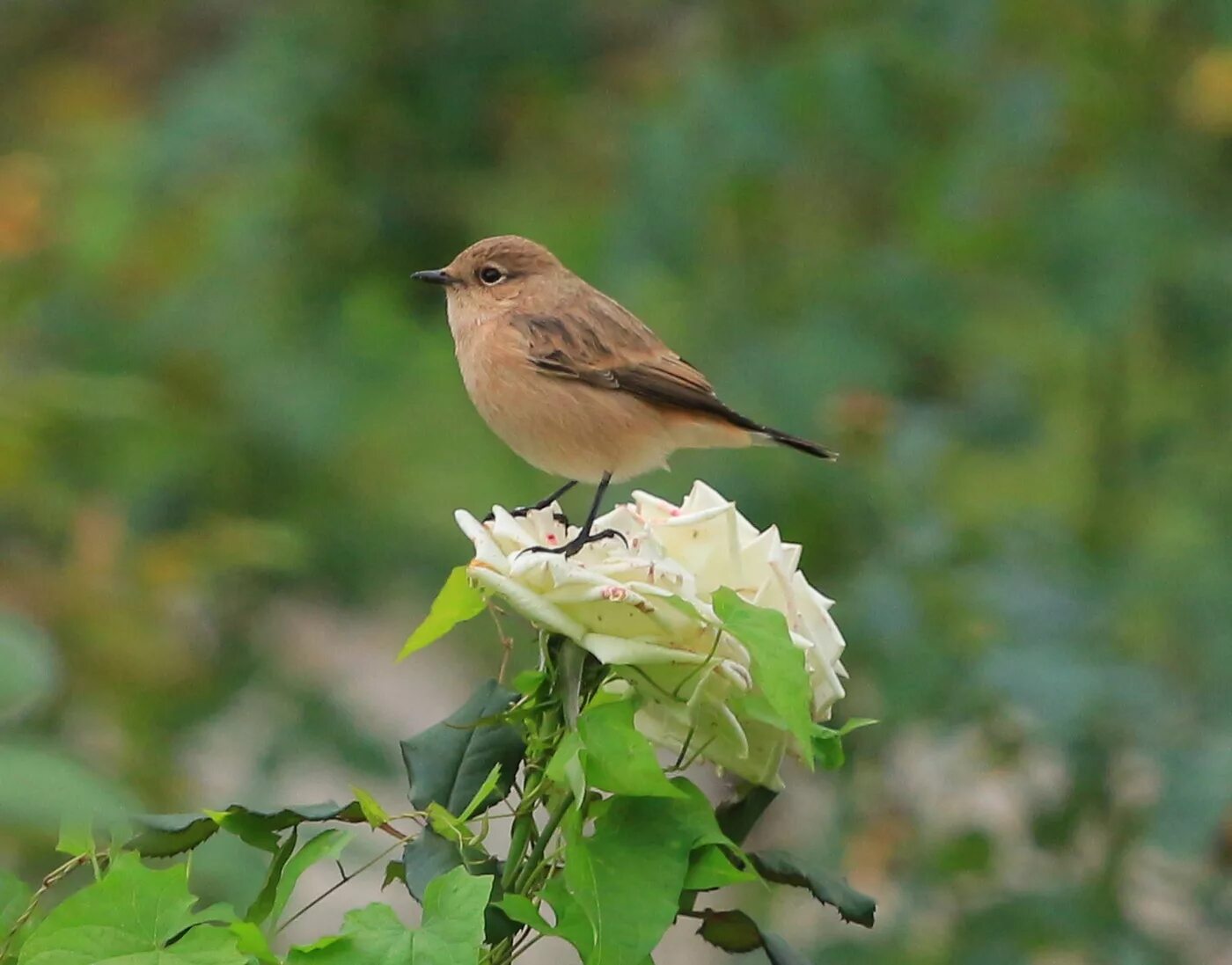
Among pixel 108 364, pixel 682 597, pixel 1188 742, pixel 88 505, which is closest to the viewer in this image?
pixel 682 597

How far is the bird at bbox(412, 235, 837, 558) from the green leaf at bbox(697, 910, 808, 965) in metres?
1.19

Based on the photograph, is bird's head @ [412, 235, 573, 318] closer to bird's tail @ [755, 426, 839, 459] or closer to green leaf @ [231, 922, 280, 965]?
bird's tail @ [755, 426, 839, 459]

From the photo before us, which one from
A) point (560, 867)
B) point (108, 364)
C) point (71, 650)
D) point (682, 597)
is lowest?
point (71, 650)

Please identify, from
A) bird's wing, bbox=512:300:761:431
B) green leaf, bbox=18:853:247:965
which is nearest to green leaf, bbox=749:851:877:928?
green leaf, bbox=18:853:247:965

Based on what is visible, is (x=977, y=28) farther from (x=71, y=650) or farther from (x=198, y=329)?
(x=71, y=650)

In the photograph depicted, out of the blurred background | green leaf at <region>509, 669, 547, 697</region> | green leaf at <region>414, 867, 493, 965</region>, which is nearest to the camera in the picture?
green leaf at <region>414, 867, 493, 965</region>

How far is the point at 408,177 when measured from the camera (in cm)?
463

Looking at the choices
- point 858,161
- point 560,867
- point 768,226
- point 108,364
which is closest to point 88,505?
point 108,364

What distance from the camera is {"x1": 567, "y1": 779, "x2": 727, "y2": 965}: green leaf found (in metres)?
1.20

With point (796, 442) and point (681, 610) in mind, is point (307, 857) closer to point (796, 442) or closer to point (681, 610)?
point (681, 610)

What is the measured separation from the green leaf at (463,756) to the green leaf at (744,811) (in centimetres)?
20

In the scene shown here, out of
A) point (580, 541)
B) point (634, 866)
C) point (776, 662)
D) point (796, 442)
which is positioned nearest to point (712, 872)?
point (634, 866)

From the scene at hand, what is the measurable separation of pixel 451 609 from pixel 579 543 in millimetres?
154

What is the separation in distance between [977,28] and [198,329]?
196cm
